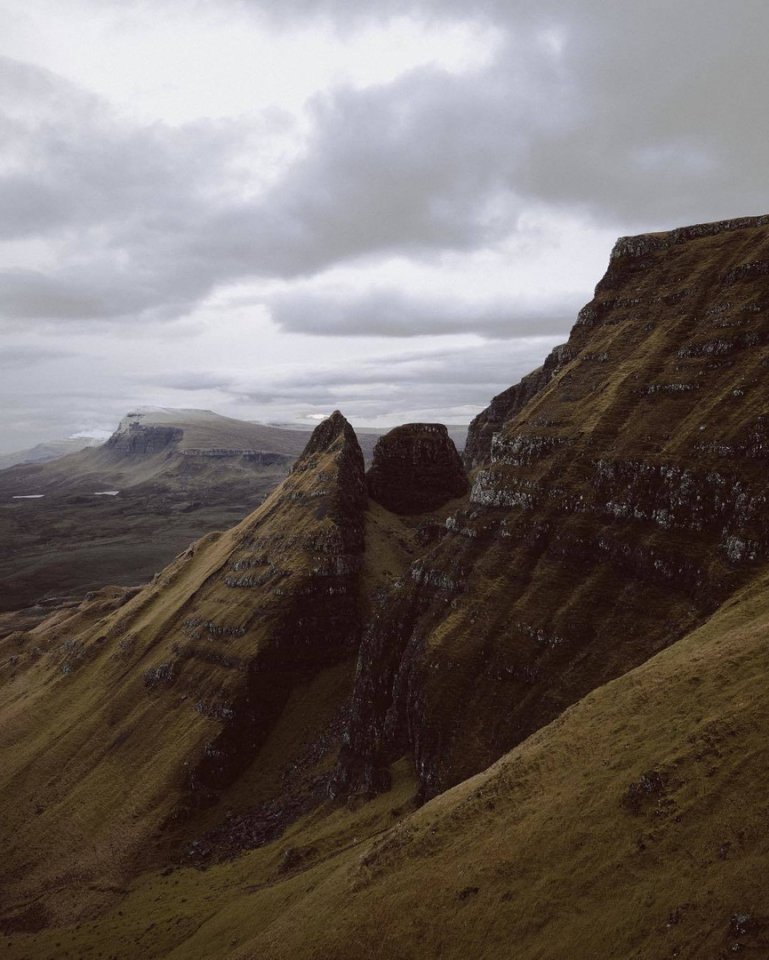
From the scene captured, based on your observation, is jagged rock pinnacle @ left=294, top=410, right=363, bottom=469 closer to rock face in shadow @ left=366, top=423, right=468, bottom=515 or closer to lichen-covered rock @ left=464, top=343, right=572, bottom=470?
rock face in shadow @ left=366, top=423, right=468, bottom=515

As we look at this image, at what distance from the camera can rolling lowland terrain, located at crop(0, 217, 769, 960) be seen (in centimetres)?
3703

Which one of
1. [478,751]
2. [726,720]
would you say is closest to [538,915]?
[726,720]

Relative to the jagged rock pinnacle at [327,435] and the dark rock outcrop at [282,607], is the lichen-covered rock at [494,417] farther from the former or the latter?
the dark rock outcrop at [282,607]

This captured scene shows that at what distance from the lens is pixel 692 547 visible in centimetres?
6106

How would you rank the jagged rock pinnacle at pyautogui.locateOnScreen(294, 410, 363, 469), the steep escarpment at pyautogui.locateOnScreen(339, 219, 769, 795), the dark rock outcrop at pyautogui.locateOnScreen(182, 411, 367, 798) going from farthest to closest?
the jagged rock pinnacle at pyautogui.locateOnScreen(294, 410, 363, 469)
the dark rock outcrop at pyautogui.locateOnScreen(182, 411, 367, 798)
the steep escarpment at pyautogui.locateOnScreen(339, 219, 769, 795)

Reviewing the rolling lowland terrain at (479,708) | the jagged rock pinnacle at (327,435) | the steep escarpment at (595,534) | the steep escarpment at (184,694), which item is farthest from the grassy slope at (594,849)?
the jagged rock pinnacle at (327,435)

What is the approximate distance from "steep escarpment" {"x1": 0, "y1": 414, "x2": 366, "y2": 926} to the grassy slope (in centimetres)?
3056

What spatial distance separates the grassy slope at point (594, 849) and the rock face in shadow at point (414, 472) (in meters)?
88.4

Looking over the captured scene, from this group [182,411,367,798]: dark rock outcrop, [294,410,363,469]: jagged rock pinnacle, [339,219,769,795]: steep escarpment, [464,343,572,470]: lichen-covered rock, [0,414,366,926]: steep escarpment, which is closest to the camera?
[339,219,769,795]: steep escarpment

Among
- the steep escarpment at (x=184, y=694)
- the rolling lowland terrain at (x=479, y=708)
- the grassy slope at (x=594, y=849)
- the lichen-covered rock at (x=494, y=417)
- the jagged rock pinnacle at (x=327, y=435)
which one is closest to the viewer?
the grassy slope at (x=594, y=849)

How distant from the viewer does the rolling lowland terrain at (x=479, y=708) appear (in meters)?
37.0

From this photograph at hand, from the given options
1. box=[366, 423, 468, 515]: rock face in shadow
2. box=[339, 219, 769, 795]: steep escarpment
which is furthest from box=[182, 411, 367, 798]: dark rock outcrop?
box=[339, 219, 769, 795]: steep escarpment

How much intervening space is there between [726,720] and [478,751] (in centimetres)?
3072

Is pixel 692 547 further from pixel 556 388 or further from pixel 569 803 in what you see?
pixel 556 388
